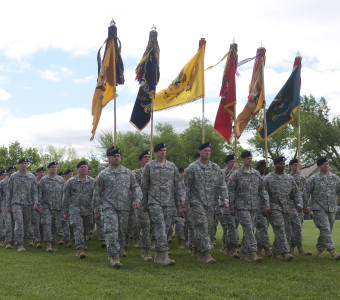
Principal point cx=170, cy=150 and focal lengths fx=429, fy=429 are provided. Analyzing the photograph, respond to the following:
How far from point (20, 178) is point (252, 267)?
6752 mm

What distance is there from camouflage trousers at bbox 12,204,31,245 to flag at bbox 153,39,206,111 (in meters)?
4.78

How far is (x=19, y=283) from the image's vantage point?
636cm

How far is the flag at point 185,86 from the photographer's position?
1270 centimetres

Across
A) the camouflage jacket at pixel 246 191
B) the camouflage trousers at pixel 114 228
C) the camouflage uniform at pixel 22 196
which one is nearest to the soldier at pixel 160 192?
the camouflage trousers at pixel 114 228

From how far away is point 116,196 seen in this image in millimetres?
8156

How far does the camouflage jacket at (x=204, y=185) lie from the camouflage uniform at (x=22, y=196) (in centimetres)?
470

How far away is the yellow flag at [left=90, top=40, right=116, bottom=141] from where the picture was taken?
40.0 feet

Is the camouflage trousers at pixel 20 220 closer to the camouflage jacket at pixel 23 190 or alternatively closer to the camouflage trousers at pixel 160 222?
the camouflage jacket at pixel 23 190

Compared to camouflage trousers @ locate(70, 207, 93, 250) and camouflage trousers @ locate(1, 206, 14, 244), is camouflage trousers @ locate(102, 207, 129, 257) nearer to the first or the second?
camouflage trousers @ locate(70, 207, 93, 250)

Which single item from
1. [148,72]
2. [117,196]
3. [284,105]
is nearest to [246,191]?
[117,196]

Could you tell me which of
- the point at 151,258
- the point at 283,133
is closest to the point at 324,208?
the point at 151,258

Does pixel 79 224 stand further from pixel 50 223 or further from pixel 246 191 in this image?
pixel 246 191

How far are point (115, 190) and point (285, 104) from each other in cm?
661

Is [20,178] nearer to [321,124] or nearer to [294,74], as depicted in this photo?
[294,74]
